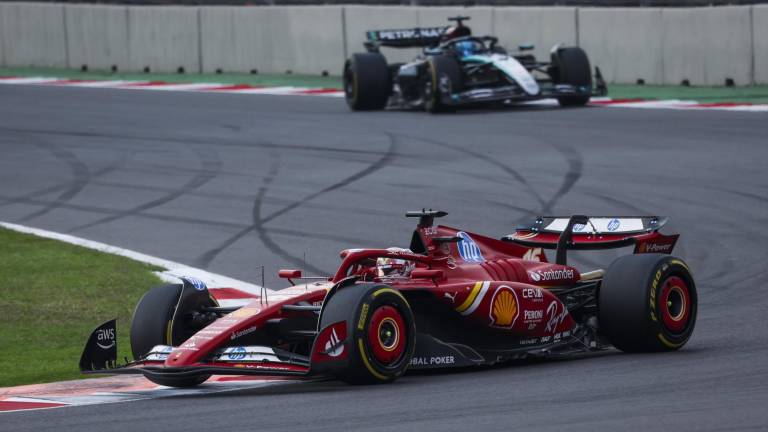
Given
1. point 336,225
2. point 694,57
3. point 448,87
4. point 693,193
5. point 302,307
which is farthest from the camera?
point 694,57

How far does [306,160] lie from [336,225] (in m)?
4.80

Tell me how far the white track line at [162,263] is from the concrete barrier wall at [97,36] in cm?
1963

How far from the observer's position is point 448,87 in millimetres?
24359

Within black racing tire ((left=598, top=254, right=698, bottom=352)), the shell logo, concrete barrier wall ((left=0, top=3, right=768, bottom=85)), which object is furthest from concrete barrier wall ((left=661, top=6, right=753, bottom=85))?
the shell logo

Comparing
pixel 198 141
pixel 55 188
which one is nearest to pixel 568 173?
pixel 55 188

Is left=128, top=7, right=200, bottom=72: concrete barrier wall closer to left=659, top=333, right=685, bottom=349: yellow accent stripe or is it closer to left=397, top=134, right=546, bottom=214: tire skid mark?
left=397, top=134, right=546, bottom=214: tire skid mark

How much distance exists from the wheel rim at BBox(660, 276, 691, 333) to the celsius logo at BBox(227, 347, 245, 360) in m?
2.79

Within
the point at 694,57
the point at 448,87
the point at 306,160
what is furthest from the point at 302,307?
the point at 694,57

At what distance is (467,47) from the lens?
976 inches

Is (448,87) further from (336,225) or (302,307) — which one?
(302,307)

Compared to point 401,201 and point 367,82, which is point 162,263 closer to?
point 401,201

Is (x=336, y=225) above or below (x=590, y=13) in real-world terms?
below

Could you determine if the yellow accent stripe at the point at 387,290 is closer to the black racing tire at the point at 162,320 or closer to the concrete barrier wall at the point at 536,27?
the black racing tire at the point at 162,320

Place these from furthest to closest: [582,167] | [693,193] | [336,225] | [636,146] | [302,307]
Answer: [636,146] → [582,167] → [693,193] → [336,225] → [302,307]
